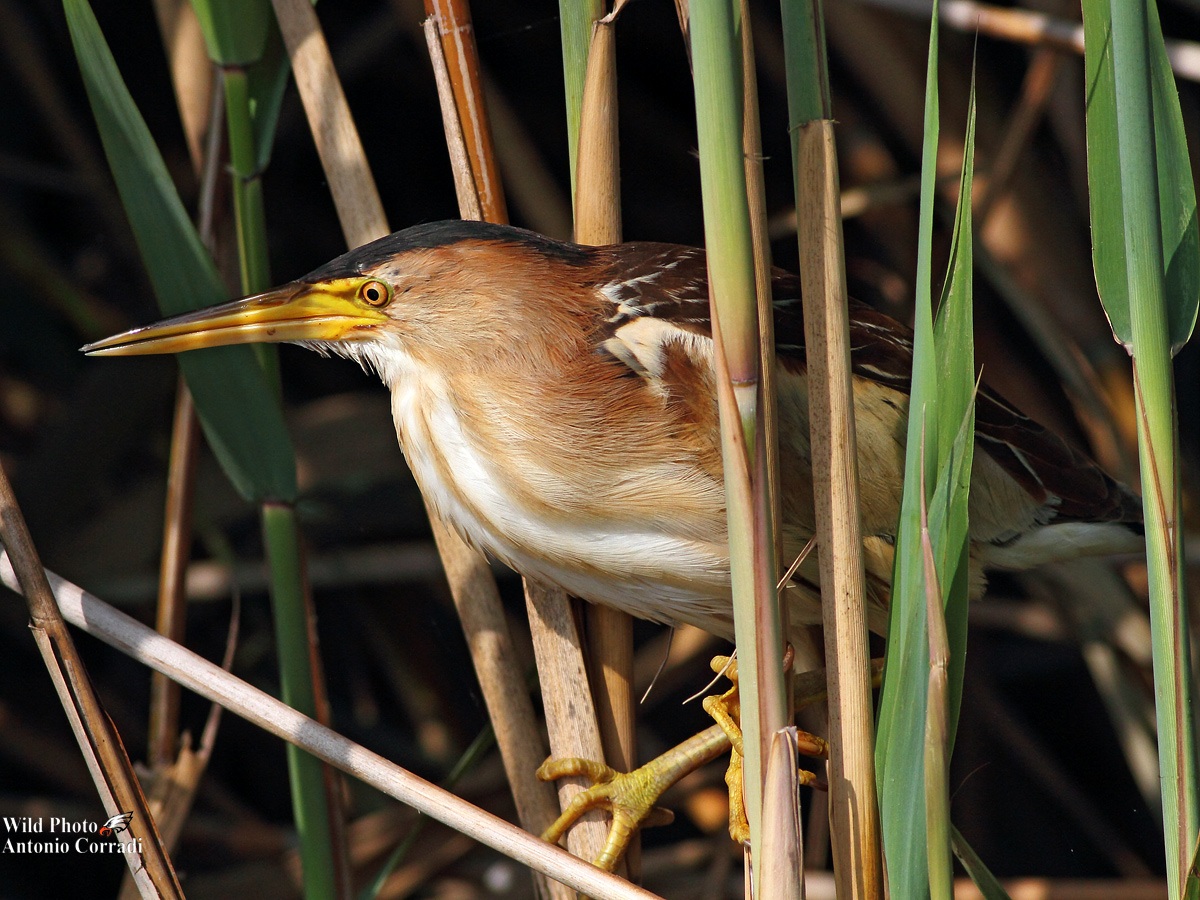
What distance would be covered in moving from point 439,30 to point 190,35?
0.51 meters

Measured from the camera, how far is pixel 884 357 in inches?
43.6

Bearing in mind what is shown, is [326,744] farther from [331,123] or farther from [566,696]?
[331,123]

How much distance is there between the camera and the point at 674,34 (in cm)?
200

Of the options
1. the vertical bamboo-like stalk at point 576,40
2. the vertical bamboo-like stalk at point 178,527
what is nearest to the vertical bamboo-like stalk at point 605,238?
the vertical bamboo-like stalk at point 576,40

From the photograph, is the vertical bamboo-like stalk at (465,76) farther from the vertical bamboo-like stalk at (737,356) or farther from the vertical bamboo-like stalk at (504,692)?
the vertical bamboo-like stalk at (737,356)

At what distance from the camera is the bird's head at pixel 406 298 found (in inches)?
37.4

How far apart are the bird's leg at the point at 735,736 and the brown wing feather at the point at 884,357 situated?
286mm

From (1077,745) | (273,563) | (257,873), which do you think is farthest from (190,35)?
(1077,745)

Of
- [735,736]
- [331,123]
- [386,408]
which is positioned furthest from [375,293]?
[386,408]

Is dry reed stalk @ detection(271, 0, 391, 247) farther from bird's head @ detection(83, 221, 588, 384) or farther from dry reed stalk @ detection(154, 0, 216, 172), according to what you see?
dry reed stalk @ detection(154, 0, 216, 172)

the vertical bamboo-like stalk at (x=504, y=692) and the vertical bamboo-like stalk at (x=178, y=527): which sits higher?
the vertical bamboo-like stalk at (x=178, y=527)

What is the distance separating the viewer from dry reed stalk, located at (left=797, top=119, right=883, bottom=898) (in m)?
0.70

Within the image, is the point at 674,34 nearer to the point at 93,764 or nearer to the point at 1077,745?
the point at 1077,745

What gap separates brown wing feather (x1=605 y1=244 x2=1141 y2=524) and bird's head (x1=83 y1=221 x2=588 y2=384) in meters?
0.06
